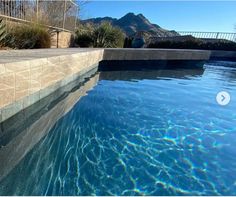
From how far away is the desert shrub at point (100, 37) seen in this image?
11133 mm

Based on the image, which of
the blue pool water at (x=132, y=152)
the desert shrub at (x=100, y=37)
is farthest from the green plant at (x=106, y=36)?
the blue pool water at (x=132, y=152)

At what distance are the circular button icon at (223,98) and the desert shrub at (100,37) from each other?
21.8 feet

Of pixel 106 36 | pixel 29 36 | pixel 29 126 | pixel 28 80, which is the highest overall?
pixel 106 36

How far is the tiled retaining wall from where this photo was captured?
2768 millimetres

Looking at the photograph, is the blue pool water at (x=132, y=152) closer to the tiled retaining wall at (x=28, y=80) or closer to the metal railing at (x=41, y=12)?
the tiled retaining wall at (x=28, y=80)

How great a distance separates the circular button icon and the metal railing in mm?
5519

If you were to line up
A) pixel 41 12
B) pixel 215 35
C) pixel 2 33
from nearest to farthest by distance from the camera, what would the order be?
pixel 2 33, pixel 41 12, pixel 215 35

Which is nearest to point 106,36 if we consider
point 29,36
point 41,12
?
point 41,12

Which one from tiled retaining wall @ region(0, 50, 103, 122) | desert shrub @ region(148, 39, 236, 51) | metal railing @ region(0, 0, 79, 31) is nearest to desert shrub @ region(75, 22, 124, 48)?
metal railing @ region(0, 0, 79, 31)

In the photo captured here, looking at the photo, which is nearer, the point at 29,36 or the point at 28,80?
the point at 28,80

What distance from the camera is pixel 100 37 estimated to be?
11.2 metres

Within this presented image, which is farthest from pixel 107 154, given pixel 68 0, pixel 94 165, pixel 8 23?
pixel 68 0

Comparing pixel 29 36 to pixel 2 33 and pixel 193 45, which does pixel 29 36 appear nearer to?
pixel 2 33

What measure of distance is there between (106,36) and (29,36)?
5538 mm
